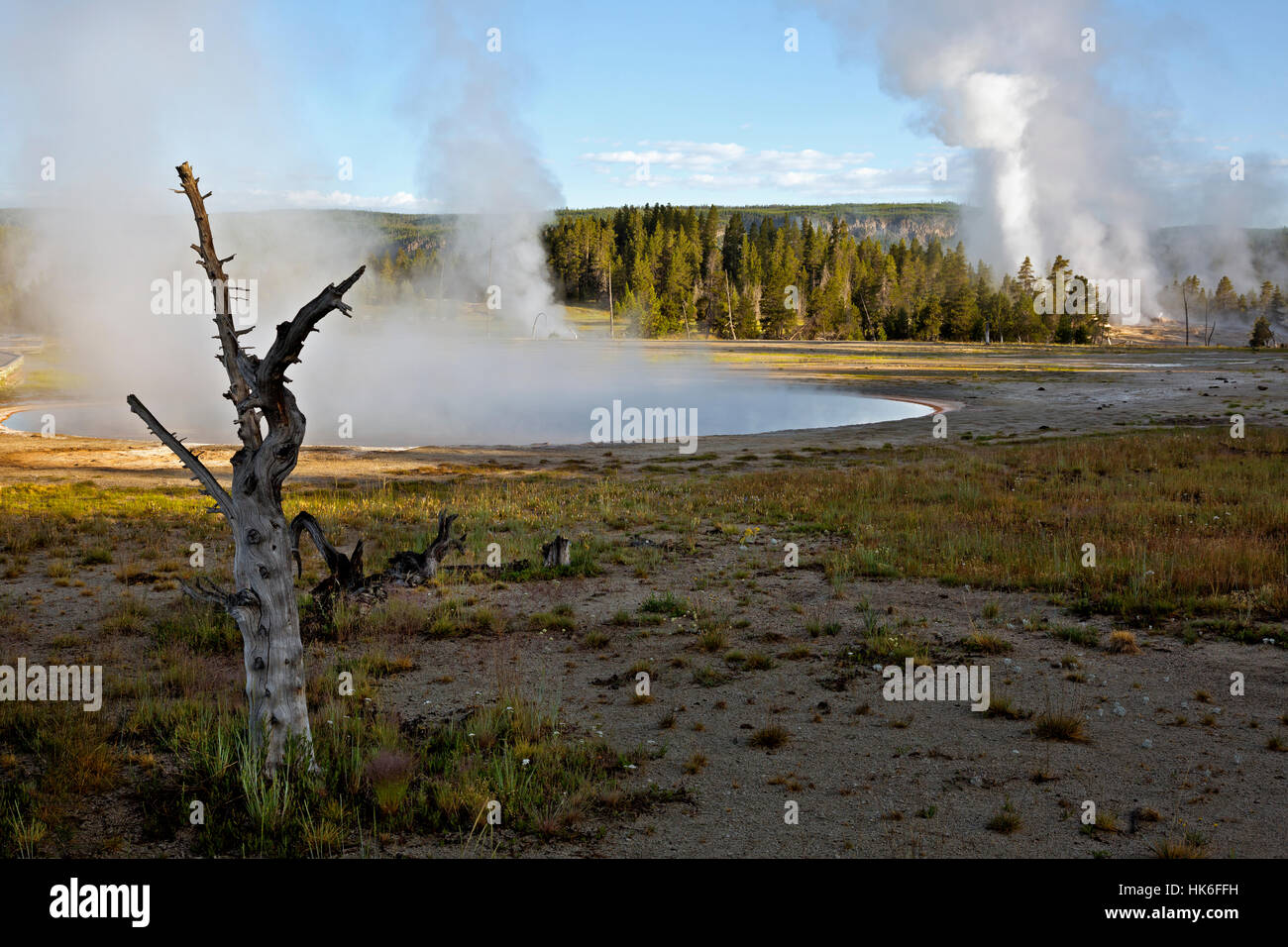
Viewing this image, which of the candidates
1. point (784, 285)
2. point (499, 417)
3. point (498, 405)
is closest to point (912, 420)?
point (499, 417)

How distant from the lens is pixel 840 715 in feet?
25.1

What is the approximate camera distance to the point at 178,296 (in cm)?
5134

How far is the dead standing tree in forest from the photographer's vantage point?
5.29 metres

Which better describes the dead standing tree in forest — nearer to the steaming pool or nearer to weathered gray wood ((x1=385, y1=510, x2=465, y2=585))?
weathered gray wood ((x1=385, y1=510, x2=465, y2=585))

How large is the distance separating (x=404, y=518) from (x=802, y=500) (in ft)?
24.2

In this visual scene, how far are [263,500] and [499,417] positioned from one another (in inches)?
1308

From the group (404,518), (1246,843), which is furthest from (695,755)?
(404,518)

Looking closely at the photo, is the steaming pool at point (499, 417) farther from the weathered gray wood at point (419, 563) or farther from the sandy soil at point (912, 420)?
the weathered gray wood at point (419, 563)

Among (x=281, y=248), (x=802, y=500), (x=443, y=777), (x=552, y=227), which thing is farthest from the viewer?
(x=552, y=227)

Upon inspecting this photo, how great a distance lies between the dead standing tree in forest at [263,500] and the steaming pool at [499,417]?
2501cm

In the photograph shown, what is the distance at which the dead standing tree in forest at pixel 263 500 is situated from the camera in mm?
5285

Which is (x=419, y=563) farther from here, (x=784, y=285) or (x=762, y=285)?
(x=762, y=285)

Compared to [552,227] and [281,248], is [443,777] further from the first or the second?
[552,227]

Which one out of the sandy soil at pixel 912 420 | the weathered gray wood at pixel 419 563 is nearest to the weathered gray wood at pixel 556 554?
the weathered gray wood at pixel 419 563
